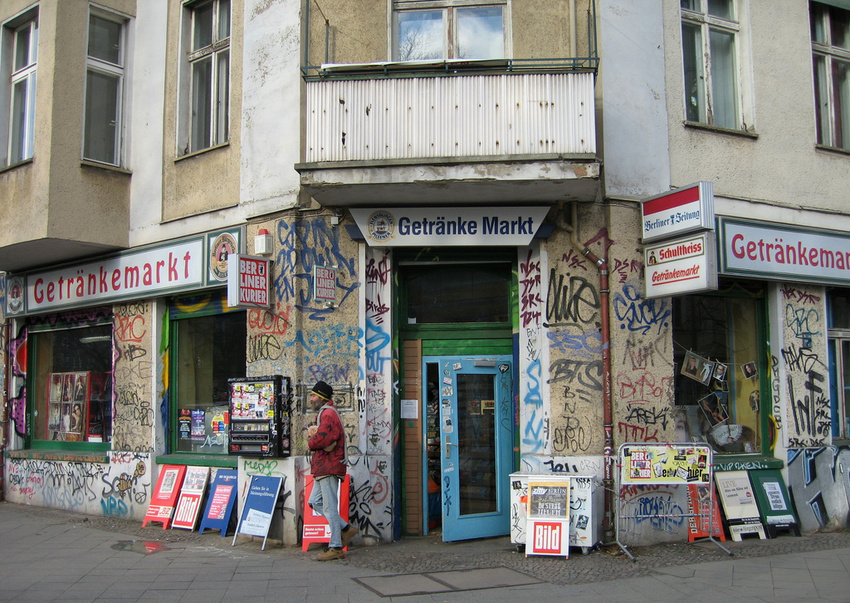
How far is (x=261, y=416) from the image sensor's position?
27.7 ft

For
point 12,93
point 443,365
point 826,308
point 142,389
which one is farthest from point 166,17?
point 826,308

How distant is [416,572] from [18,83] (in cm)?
926

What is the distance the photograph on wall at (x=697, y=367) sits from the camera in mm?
9016

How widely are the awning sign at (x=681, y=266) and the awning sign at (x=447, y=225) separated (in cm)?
131

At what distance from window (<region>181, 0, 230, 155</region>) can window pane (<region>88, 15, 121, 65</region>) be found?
4.27 ft

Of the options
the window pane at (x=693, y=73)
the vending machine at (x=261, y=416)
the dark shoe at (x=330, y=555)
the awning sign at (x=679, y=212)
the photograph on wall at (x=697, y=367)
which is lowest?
the dark shoe at (x=330, y=555)

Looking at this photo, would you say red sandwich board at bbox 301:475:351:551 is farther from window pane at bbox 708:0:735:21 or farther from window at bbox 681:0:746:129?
window pane at bbox 708:0:735:21

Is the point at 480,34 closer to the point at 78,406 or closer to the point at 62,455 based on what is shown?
the point at 78,406

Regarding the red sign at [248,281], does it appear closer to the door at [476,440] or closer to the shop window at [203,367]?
the shop window at [203,367]

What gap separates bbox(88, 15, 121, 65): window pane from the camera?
420 inches

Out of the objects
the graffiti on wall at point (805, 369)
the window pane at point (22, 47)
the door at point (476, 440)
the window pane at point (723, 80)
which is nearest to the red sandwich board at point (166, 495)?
the door at point (476, 440)

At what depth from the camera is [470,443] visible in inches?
339

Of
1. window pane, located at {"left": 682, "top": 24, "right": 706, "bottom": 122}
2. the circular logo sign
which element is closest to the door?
the circular logo sign

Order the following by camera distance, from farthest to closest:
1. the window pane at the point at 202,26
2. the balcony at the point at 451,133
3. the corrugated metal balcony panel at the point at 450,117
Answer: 1. the window pane at the point at 202,26
2. the corrugated metal balcony panel at the point at 450,117
3. the balcony at the point at 451,133
